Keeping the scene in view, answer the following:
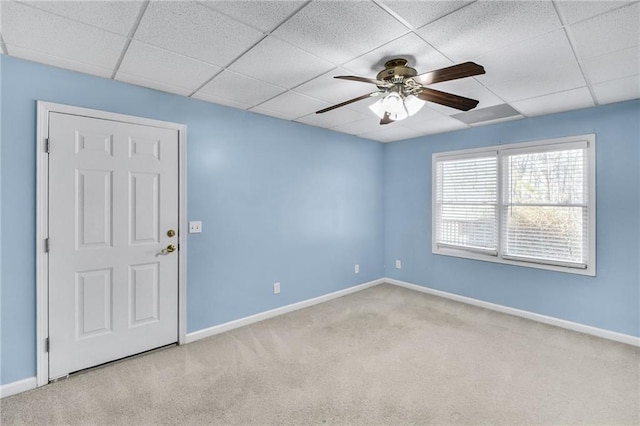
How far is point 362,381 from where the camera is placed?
2.37 m

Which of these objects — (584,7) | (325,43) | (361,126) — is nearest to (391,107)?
(325,43)

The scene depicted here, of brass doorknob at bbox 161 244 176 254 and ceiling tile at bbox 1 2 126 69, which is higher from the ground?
ceiling tile at bbox 1 2 126 69

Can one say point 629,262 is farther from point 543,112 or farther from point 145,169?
point 145,169

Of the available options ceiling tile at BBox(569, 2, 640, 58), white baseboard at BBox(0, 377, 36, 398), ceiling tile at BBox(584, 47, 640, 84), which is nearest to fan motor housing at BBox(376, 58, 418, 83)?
ceiling tile at BBox(569, 2, 640, 58)

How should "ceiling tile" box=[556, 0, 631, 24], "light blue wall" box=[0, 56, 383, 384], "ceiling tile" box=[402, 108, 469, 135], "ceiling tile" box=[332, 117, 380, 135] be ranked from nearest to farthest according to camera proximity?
"ceiling tile" box=[556, 0, 631, 24]
"light blue wall" box=[0, 56, 383, 384]
"ceiling tile" box=[402, 108, 469, 135]
"ceiling tile" box=[332, 117, 380, 135]

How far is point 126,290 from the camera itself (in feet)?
8.72

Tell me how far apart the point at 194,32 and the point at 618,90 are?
359 centimetres

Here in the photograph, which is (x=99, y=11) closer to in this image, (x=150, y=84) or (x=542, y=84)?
(x=150, y=84)

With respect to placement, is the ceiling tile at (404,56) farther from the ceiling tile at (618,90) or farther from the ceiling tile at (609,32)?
the ceiling tile at (618,90)

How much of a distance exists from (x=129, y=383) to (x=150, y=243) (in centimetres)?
113

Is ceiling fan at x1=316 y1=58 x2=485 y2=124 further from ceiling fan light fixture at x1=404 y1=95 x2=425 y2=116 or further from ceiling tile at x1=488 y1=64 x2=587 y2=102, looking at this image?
ceiling tile at x1=488 y1=64 x2=587 y2=102

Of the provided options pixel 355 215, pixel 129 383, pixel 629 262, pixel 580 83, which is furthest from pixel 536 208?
pixel 129 383

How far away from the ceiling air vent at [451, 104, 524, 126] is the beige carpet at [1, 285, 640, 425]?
2.42 metres

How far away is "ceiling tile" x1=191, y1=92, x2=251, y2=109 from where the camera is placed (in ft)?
9.68
